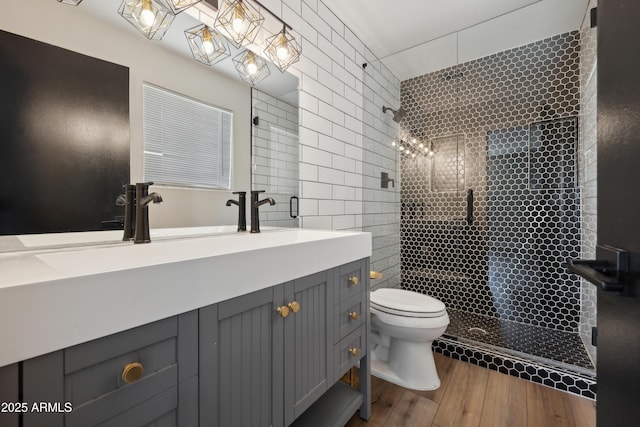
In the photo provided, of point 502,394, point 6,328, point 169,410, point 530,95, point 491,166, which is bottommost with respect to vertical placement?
point 502,394

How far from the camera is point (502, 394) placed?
5.56 ft

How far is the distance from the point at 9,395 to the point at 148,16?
50.5 inches

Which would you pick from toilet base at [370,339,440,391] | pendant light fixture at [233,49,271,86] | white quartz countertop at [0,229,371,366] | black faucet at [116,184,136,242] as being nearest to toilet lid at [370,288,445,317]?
toilet base at [370,339,440,391]

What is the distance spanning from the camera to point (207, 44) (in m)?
1.33

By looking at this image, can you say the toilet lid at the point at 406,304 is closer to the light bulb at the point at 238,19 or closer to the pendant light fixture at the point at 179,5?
the light bulb at the point at 238,19

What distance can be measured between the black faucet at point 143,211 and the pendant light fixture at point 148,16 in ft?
2.06

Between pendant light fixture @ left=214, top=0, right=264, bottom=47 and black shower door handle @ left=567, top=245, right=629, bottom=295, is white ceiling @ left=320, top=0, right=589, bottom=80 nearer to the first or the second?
pendant light fixture @ left=214, top=0, right=264, bottom=47

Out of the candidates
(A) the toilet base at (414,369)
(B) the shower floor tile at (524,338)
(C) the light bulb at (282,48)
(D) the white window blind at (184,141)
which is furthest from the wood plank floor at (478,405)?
(C) the light bulb at (282,48)

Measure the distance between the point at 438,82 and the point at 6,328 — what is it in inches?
133

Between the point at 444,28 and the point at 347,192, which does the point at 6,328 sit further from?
the point at 444,28

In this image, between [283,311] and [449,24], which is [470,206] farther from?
[283,311]

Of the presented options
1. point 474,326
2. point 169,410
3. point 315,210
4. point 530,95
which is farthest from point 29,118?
point 530,95

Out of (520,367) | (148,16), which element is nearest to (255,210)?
(148,16)

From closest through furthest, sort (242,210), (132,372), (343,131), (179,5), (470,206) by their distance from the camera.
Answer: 1. (132,372)
2. (179,5)
3. (242,210)
4. (343,131)
5. (470,206)
